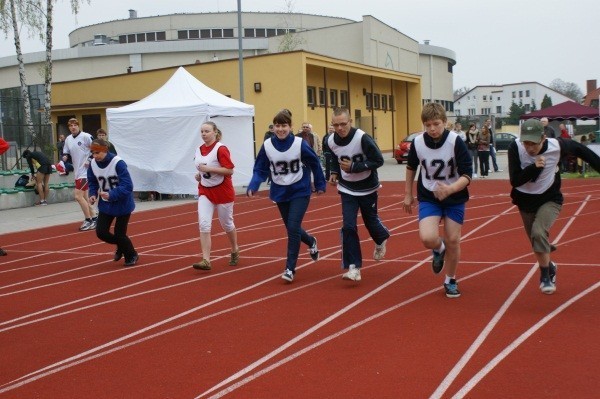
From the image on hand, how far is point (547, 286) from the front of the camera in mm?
7488

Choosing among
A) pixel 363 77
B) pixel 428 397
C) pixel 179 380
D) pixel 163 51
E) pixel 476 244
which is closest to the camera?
pixel 428 397

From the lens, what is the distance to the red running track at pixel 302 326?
16.9 feet

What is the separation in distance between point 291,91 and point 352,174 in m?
22.7

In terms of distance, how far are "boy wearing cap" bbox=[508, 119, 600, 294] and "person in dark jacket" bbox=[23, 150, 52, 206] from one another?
593 inches

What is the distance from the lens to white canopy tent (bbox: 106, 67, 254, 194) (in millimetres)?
20875

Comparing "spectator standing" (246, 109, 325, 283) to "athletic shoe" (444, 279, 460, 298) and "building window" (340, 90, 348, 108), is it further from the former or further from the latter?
"building window" (340, 90, 348, 108)

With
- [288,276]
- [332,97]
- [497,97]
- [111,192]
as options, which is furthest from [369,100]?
[497,97]

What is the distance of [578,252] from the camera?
1000cm

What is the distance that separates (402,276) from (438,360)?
331 centimetres

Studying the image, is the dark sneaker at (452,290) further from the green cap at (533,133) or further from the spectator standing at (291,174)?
the spectator standing at (291,174)

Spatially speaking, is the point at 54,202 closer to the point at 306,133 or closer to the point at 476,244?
the point at 306,133

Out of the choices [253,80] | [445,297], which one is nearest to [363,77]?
[253,80]

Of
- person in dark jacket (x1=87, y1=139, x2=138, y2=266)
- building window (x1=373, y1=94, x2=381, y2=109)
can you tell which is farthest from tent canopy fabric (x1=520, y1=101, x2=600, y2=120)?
person in dark jacket (x1=87, y1=139, x2=138, y2=266)

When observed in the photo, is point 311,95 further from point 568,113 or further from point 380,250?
point 380,250
